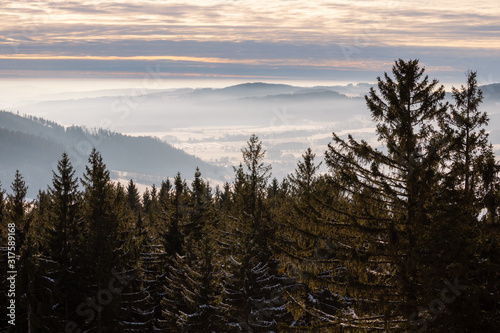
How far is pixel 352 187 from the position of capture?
12211 mm

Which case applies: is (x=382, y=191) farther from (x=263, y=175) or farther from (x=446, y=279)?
(x=263, y=175)

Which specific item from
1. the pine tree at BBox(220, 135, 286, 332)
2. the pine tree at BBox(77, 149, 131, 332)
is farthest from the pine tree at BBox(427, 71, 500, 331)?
the pine tree at BBox(77, 149, 131, 332)

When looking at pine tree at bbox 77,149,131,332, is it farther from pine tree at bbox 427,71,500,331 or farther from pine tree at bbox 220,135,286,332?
pine tree at bbox 427,71,500,331

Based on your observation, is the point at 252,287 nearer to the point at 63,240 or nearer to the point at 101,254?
the point at 101,254

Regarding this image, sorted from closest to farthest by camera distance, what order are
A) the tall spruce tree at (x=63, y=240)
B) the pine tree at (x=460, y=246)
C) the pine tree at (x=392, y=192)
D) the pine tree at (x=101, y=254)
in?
the pine tree at (x=460, y=246), the pine tree at (x=392, y=192), the pine tree at (x=101, y=254), the tall spruce tree at (x=63, y=240)

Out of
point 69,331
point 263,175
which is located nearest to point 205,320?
point 69,331

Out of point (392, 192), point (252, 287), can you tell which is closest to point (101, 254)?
point (252, 287)

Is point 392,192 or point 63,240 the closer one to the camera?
point 392,192

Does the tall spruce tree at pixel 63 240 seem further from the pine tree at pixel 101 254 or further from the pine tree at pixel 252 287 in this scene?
the pine tree at pixel 252 287

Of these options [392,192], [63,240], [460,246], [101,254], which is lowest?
[101,254]

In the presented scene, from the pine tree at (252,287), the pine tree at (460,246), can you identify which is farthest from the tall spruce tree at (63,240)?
the pine tree at (460,246)

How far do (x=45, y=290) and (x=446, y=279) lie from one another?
69.2ft

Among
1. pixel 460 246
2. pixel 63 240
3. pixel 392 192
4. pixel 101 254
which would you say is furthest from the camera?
pixel 63 240

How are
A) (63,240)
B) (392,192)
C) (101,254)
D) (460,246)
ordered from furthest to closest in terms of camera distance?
(63,240) < (101,254) < (392,192) < (460,246)
